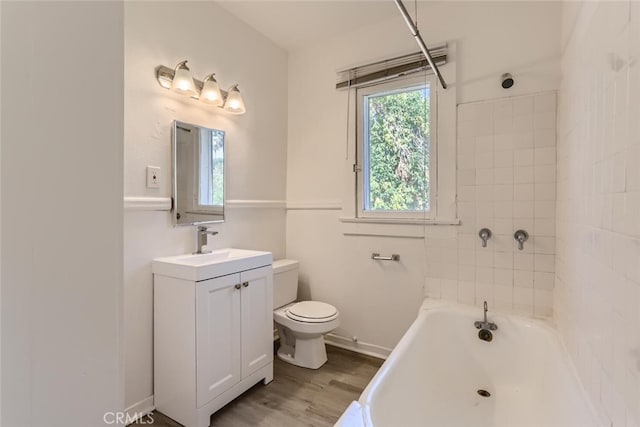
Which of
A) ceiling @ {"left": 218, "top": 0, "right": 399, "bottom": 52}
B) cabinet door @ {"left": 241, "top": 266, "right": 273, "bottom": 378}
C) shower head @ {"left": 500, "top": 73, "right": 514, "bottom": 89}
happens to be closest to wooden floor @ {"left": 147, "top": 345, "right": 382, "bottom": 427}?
cabinet door @ {"left": 241, "top": 266, "right": 273, "bottom": 378}

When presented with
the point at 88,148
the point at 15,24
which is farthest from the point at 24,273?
the point at 15,24

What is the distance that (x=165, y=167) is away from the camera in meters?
Result: 1.89

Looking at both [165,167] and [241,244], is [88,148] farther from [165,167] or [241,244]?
[241,244]

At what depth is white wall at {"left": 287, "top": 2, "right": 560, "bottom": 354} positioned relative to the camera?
6.33 feet

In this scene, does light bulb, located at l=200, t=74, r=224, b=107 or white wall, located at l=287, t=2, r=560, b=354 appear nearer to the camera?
white wall, located at l=287, t=2, r=560, b=354

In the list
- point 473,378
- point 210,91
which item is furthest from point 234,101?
point 473,378

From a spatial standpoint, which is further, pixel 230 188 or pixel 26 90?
pixel 230 188

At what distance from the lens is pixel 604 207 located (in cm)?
104

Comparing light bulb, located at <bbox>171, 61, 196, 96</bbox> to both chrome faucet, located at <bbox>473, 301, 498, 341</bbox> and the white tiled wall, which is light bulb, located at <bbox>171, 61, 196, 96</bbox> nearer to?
the white tiled wall

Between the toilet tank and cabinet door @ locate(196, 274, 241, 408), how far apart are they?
0.55 metres

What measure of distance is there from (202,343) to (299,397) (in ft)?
2.32

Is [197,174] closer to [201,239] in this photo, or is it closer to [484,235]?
[201,239]

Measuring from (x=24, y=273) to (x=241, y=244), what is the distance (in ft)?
6.97

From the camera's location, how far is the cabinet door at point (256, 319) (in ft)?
6.29
